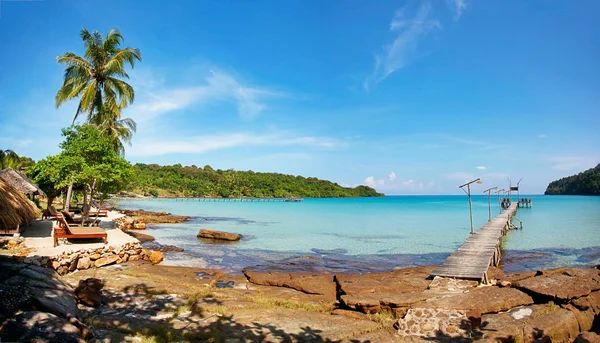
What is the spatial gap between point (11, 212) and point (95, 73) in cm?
1025

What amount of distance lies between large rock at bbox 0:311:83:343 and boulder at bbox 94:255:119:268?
23.1 ft

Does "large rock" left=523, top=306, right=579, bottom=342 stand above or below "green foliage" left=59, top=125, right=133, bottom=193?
below

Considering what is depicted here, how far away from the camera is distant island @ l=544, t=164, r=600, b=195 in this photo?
11462 cm

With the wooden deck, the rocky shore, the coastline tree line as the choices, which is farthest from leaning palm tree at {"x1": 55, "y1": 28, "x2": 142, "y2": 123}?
the wooden deck

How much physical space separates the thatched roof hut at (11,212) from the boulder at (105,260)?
344 cm

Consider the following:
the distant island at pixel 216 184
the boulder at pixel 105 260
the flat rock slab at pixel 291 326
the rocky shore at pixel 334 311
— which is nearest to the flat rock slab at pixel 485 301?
the rocky shore at pixel 334 311

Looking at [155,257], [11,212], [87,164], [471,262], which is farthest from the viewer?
[87,164]

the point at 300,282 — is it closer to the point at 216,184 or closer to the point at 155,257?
the point at 155,257

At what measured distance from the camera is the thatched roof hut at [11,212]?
37.1 feet

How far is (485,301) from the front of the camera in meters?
7.37

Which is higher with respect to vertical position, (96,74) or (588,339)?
(96,74)

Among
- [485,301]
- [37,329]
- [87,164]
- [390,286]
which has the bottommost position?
[390,286]

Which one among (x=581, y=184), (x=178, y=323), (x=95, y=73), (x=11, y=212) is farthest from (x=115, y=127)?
(x=581, y=184)

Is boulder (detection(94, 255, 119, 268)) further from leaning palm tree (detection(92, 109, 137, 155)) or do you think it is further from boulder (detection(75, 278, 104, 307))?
leaning palm tree (detection(92, 109, 137, 155))
